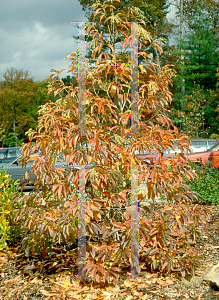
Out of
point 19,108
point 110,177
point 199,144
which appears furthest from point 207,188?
point 19,108

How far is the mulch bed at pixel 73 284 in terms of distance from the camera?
2.48m

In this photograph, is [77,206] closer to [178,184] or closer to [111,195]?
[111,195]

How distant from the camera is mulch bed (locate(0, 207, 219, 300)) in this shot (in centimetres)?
248

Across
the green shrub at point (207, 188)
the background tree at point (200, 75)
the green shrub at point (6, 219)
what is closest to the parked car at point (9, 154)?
the green shrub at point (6, 219)

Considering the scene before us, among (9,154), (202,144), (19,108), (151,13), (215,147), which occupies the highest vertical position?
(151,13)

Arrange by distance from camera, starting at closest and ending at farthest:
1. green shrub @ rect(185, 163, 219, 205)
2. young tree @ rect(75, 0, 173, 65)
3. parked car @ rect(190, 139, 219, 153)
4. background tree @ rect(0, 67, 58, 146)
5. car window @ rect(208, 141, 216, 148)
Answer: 1. green shrub @ rect(185, 163, 219, 205)
2. parked car @ rect(190, 139, 219, 153)
3. car window @ rect(208, 141, 216, 148)
4. young tree @ rect(75, 0, 173, 65)
5. background tree @ rect(0, 67, 58, 146)

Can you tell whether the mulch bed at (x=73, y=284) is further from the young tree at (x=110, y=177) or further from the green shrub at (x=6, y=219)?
the green shrub at (x=6, y=219)

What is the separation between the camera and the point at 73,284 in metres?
2.64

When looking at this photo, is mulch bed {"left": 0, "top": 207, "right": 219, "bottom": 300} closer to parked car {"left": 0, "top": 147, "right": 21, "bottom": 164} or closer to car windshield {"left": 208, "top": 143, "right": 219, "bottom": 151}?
car windshield {"left": 208, "top": 143, "right": 219, "bottom": 151}

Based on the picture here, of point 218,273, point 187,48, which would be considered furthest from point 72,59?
point 187,48

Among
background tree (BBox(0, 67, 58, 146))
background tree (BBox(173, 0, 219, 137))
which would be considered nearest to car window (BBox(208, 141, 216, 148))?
background tree (BBox(173, 0, 219, 137))

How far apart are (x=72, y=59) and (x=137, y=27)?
0.83 metres

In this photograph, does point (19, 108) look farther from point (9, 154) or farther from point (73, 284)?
point (73, 284)

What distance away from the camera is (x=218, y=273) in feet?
8.70
